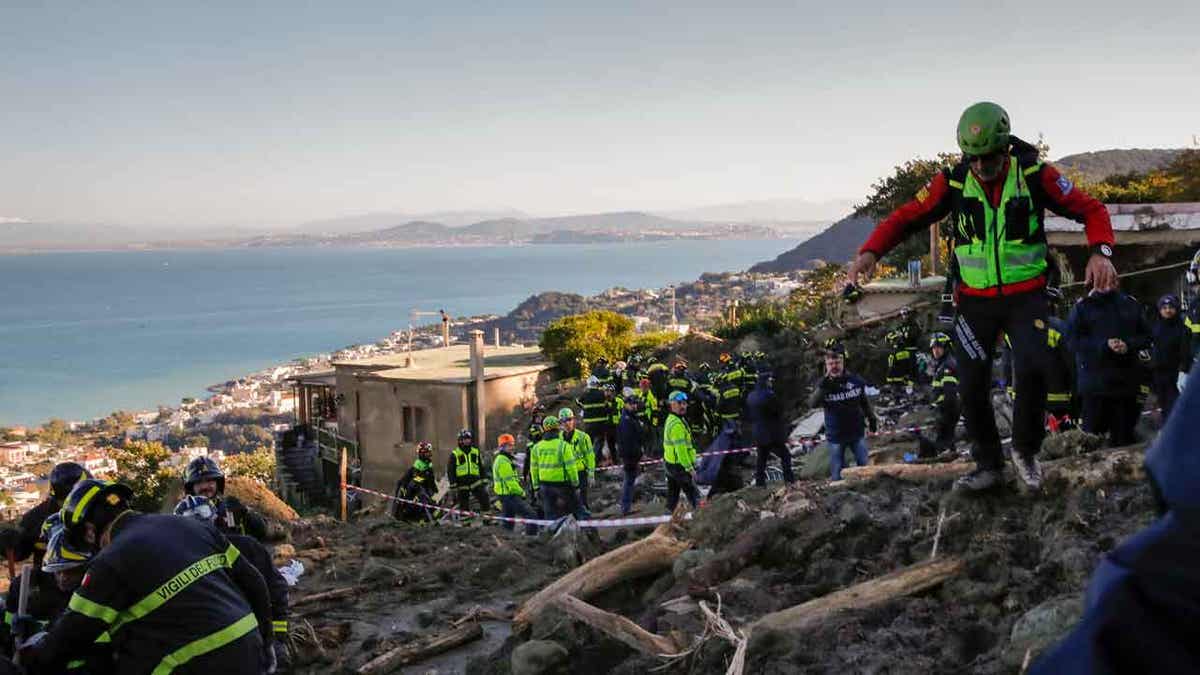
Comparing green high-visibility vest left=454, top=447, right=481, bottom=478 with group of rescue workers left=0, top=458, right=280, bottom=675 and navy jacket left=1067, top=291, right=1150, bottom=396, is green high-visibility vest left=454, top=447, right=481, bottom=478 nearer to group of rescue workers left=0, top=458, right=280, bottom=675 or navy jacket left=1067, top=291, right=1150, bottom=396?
navy jacket left=1067, top=291, right=1150, bottom=396

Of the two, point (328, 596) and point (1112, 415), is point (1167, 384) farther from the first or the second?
point (328, 596)

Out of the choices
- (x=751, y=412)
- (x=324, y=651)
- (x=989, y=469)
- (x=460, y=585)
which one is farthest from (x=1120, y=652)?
(x=751, y=412)

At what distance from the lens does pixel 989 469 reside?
22.6 ft

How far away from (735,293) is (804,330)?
90.3 m

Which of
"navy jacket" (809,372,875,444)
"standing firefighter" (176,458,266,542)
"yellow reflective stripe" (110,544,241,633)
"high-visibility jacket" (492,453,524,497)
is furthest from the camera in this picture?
"high-visibility jacket" (492,453,524,497)

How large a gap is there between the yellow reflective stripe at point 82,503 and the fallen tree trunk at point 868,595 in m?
3.58

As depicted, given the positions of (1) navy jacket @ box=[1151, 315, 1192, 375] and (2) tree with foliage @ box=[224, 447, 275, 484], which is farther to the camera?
(2) tree with foliage @ box=[224, 447, 275, 484]

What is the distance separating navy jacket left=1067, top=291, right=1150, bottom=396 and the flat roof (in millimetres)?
27064

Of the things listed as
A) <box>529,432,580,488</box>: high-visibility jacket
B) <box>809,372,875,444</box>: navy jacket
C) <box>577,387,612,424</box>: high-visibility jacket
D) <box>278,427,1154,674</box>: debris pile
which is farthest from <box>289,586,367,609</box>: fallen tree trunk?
<box>577,387,612,424</box>: high-visibility jacket

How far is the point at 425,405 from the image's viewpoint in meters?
36.8

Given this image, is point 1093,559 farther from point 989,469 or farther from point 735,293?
point 735,293

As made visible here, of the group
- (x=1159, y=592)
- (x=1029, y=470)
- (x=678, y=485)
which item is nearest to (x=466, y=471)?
(x=678, y=485)

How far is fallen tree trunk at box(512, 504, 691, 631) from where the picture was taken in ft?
28.3

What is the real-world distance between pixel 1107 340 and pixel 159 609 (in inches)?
331
